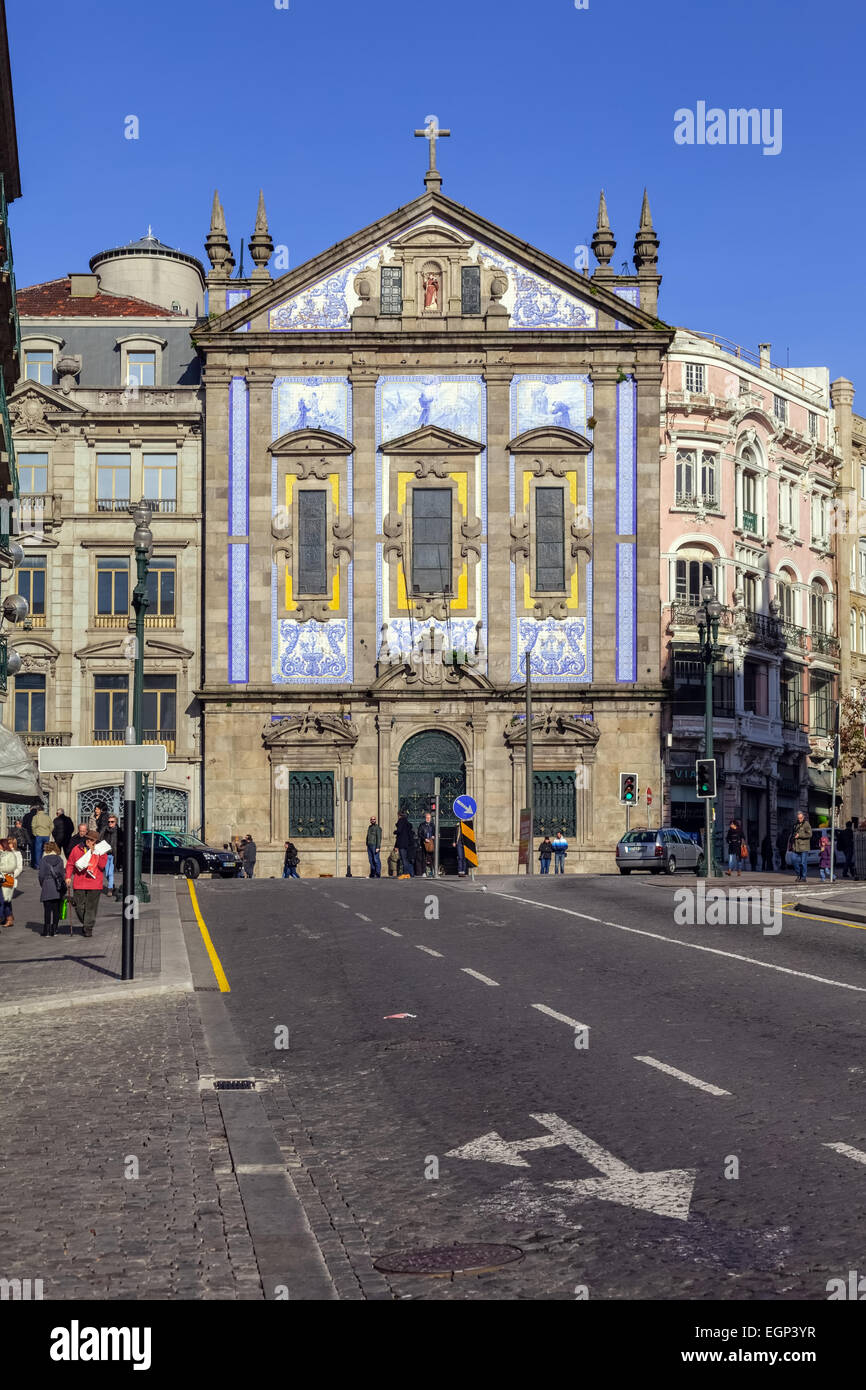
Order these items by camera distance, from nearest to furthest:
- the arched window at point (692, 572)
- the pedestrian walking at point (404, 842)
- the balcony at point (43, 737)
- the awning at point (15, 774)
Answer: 1. the awning at point (15, 774)
2. the pedestrian walking at point (404, 842)
3. the balcony at point (43, 737)
4. the arched window at point (692, 572)

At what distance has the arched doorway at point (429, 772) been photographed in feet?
198

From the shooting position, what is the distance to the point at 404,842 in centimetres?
5738

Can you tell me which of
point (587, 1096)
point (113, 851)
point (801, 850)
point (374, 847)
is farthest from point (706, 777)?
point (587, 1096)

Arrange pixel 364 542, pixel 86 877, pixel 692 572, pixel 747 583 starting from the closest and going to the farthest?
pixel 86 877 → pixel 364 542 → pixel 692 572 → pixel 747 583

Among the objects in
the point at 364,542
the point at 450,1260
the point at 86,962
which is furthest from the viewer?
the point at 364,542

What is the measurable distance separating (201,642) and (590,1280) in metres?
55.9

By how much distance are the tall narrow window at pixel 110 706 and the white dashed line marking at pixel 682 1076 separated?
50.1 m

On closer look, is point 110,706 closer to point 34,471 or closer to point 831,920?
point 34,471

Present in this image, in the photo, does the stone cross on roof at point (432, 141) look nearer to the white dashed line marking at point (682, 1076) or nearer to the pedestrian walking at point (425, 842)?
the pedestrian walking at point (425, 842)

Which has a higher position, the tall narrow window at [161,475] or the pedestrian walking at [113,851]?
the tall narrow window at [161,475]

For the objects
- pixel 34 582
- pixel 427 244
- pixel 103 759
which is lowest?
pixel 103 759

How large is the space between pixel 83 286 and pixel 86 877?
163ft

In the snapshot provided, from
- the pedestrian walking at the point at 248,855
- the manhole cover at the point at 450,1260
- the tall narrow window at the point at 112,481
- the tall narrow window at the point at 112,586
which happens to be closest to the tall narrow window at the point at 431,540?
the pedestrian walking at the point at 248,855

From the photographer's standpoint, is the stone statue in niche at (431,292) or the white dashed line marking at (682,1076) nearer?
the white dashed line marking at (682,1076)
